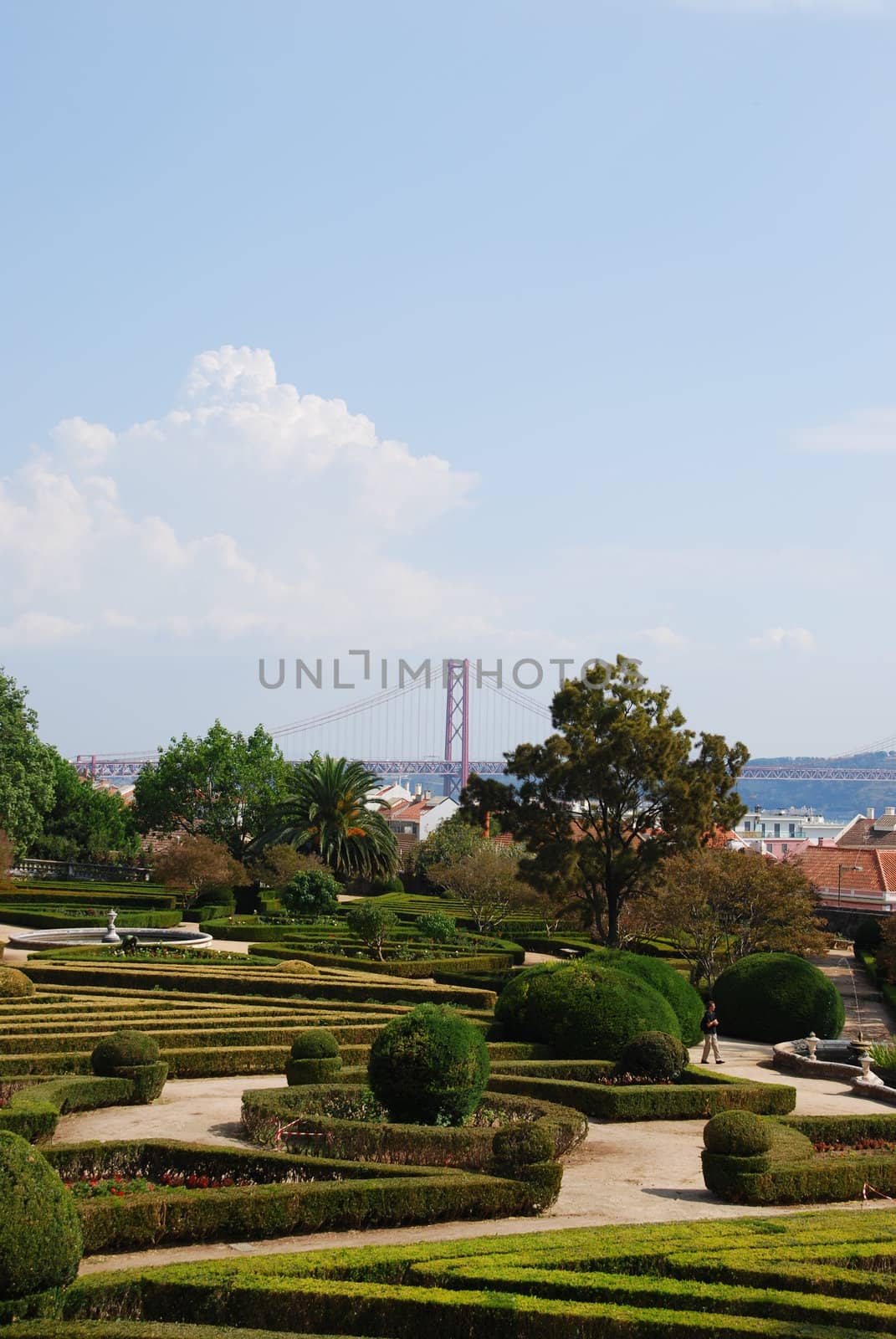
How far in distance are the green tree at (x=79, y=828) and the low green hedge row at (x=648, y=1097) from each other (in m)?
47.6

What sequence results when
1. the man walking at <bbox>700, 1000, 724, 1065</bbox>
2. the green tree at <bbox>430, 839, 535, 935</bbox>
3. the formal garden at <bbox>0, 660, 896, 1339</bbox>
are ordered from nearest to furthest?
the formal garden at <bbox>0, 660, 896, 1339</bbox>, the man walking at <bbox>700, 1000, 724, 1065</bbox>, the green tree at <bbox>430, 839, 535, 935</bbox>

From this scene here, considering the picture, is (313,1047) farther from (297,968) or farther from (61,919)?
(61,919)

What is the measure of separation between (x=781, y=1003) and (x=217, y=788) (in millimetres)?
42998

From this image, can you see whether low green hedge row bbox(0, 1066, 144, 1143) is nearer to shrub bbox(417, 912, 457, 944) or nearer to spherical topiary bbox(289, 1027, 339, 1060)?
spherical topiary bbox(289, 1027, 339, 1060)

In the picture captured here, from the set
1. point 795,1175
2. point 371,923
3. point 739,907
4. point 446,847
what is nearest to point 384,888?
point 446,847

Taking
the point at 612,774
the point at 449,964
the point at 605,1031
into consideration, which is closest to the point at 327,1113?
the point at 605,1031

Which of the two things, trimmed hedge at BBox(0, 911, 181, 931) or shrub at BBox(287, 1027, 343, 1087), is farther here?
trimmed hedge at BBox(0, 911, 181, 931)

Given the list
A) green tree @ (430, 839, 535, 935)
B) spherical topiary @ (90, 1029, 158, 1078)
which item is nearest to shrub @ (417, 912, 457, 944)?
green tree @ (430, 839, 535, 935)

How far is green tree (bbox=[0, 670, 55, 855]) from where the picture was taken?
51.1 metres

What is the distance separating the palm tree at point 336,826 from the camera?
55.4 m

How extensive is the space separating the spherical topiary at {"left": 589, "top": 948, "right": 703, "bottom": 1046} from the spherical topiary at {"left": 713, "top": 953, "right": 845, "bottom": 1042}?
3296 mm

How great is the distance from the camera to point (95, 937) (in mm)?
37750

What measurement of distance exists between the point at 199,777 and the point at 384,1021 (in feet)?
146

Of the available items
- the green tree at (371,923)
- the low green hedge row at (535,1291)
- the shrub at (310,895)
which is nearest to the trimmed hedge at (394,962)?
the green tree at (371,923)
